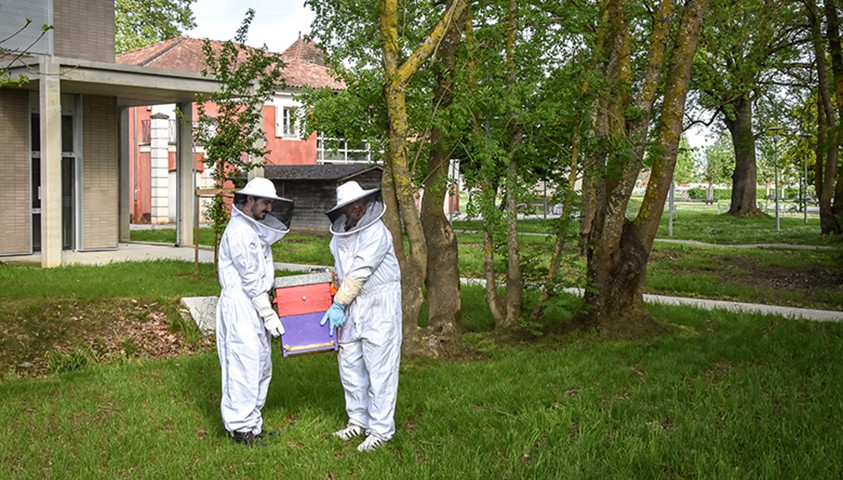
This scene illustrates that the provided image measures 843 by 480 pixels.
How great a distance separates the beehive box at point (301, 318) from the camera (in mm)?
6859

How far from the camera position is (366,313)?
6762 millimetres

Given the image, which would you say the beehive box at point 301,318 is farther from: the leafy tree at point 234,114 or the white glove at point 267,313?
the leafy tree at point 234,114

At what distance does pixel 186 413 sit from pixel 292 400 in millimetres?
984

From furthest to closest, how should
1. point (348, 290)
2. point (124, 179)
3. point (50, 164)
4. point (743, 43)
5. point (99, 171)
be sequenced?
1. point (124, 179)
2. point (743, 43)
3. point (99, 171)
4. point (50, 164)
5. point (348, 290)

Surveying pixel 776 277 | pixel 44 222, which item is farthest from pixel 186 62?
pixel 776 277

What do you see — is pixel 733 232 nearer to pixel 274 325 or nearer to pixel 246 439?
pixel 274 325

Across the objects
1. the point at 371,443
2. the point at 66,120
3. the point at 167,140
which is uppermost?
the point at 167,140

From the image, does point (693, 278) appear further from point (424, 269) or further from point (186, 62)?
point (186, 62)

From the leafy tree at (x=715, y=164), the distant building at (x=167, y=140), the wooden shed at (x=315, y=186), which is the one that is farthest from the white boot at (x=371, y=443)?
the leafy tree at (x=715, y=164)

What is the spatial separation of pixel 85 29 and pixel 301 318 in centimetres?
1477

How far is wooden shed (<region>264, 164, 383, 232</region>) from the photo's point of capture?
32.1 meters

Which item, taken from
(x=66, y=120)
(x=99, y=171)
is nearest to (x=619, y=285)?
(x=99, y=171)

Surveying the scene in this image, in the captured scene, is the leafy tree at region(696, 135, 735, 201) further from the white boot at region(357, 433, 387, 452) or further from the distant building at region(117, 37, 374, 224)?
the white boot at region(357, 433, 387, 452)

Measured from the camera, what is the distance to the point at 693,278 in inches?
671
